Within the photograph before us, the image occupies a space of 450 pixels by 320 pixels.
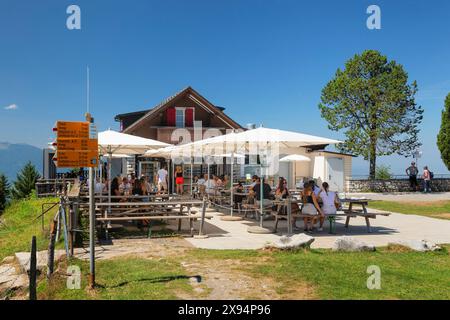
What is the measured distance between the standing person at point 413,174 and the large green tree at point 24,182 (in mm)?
26555

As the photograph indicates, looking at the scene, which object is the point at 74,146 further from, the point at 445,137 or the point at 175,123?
the point at 445,137

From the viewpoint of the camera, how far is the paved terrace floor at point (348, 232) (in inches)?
361

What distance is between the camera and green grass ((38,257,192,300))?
5.48 meters

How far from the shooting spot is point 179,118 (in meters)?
31.9

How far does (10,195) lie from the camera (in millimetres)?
32906

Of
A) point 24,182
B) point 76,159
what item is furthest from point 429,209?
point 24,182

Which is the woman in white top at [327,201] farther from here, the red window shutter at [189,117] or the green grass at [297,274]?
the red window shutter at [189,117]

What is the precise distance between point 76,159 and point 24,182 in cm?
2930

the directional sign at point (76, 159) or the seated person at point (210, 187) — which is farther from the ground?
the directional sign at point (76, 159)

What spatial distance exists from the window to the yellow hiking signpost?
2597 centimetres

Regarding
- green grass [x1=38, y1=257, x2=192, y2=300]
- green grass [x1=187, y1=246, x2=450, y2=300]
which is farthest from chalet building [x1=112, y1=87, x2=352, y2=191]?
green grass [x1=38, y1=257, x2=192, y2=300]

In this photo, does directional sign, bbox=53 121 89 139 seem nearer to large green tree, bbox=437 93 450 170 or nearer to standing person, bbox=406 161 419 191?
standing person, bbox=406 161 419 191

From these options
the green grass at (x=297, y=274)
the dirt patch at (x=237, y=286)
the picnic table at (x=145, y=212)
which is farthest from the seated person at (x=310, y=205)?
the dirt patch at (x=237, y=286)
